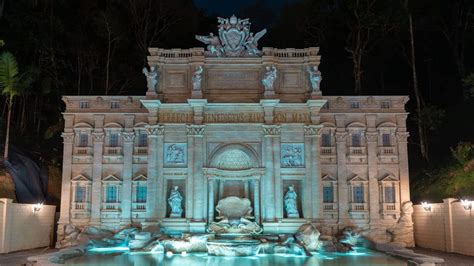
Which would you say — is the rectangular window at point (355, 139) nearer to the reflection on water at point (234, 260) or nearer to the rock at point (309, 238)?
the rock at point (309, 238)

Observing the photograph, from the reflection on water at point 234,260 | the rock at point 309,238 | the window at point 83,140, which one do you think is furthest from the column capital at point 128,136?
the rock at point 309,238

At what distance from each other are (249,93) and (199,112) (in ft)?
12.9

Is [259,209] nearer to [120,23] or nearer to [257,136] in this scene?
[257,136]

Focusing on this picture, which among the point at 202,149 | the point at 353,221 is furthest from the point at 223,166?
the point at 353,221

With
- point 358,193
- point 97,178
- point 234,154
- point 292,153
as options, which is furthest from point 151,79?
point 358,193

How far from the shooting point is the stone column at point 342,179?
1323 inches

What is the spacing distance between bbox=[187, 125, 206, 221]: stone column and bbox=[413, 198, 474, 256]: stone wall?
49.2 feet

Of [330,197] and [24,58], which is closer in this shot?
[330,197]

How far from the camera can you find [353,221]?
33500 mm

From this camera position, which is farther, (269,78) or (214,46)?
(214,46)

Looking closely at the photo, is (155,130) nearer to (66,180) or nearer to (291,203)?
(66,180)

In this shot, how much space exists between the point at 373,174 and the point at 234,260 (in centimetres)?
1448

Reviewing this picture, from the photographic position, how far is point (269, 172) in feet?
107

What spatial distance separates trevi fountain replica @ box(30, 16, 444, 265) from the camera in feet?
107
